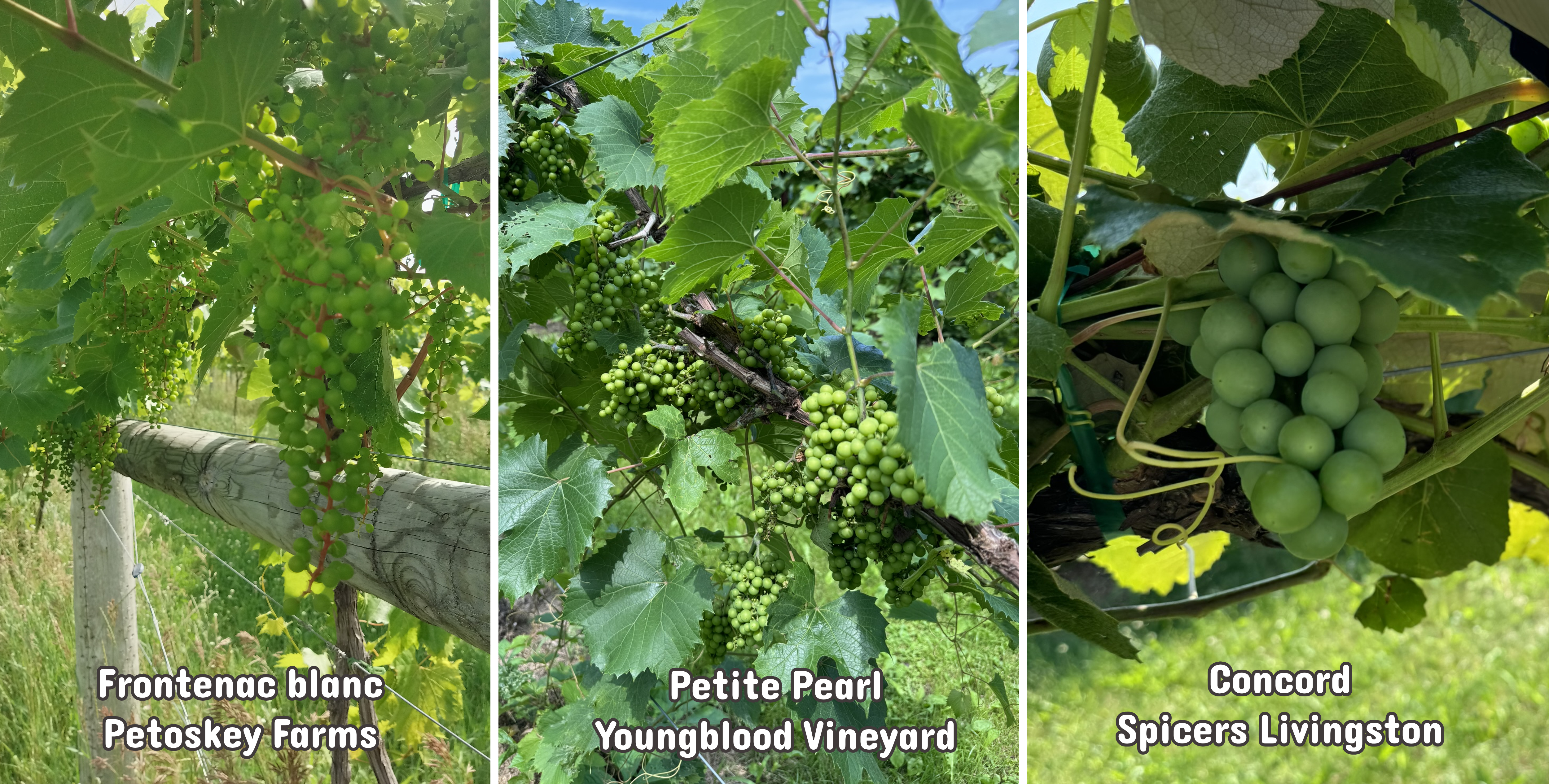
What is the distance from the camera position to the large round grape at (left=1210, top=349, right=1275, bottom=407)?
0.35 m

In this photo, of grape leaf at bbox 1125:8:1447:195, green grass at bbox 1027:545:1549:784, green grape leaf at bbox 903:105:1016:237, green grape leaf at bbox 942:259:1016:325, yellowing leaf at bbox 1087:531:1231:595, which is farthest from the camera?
green grass at bbox 1027:545:1549:784

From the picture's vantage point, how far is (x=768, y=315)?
0.60 m

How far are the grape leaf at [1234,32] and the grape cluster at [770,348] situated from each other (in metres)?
0.29

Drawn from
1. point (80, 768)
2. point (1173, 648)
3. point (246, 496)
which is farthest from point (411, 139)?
point (1173, 648)

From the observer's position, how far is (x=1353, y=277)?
0.34 m

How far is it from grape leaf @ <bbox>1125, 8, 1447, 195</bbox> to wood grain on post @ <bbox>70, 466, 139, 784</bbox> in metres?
1.72

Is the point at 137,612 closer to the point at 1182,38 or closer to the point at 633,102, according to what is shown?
the point at 633,102

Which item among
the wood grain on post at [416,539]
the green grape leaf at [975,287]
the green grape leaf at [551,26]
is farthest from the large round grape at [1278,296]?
the green grape leaf at [551,26]

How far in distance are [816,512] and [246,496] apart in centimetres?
68

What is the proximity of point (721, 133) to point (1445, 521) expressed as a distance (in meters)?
0.60

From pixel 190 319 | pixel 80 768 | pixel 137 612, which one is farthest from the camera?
pixel 137 612

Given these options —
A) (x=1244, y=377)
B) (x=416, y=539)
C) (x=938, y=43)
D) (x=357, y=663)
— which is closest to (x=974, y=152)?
(x=938, y=43)

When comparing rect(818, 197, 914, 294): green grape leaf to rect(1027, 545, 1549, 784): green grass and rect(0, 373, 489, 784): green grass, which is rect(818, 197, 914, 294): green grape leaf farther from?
rect(1027, 545, 1549, 784): green grass

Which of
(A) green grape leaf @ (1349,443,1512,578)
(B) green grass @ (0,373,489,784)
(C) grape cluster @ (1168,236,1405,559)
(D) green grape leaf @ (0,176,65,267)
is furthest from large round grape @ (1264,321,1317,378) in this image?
(B) green grass @ (0,373,489,784)
